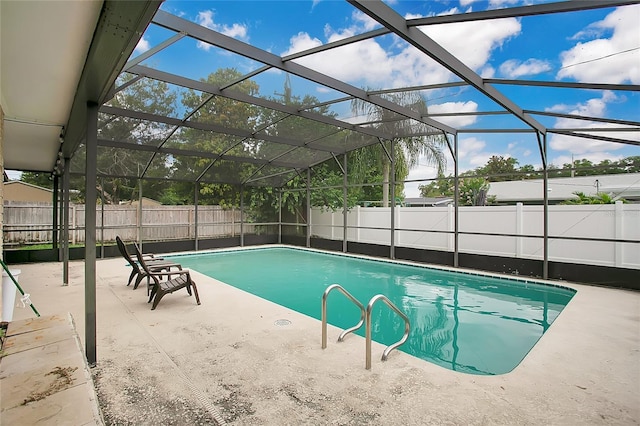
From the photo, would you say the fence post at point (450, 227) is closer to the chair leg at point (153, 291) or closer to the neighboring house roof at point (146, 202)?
the chair leg at point (153, 291)

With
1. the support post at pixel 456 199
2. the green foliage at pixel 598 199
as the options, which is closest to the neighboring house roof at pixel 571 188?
the green foliage at pixel 598 199

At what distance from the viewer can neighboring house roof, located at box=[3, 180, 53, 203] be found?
8.72 m

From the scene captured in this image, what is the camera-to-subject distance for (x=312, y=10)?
12.2 ft

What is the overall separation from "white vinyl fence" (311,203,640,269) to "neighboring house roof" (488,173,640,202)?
50.9 inches

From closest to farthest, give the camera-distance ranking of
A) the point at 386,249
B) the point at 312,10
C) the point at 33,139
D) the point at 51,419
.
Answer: the point at 51,419 < the point at 312,10 < the point at 33,139 < the point at 386,249

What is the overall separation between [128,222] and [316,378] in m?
10.0

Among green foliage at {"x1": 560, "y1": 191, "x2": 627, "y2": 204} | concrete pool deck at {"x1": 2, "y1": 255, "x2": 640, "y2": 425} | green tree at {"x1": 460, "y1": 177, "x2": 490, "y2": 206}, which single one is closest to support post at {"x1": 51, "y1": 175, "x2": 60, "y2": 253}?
concrete pool deck at {"x1": 2, "y1": 255, "x2": 640, "y2": 425}

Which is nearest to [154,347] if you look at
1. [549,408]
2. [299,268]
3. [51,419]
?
[51,419]

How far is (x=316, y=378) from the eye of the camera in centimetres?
267

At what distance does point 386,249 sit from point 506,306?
15.6 ft

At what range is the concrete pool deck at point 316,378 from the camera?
221cm

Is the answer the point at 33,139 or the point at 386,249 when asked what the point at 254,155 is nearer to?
the point at 386,249

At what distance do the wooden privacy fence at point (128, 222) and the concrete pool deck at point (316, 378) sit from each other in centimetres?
587

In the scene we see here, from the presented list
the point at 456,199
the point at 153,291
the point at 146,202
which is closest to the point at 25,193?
the point at 146,202
